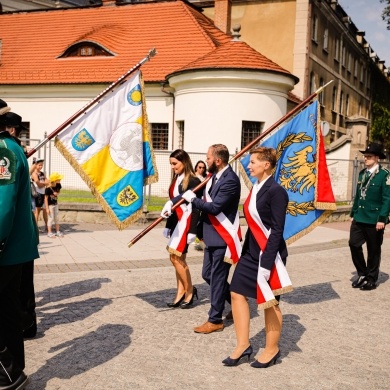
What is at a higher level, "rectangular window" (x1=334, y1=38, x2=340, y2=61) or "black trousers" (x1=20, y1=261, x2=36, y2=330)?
"rectangular window" (x1=334, y1=38, x2=340, y2=61)

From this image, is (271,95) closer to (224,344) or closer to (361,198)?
(361,198)

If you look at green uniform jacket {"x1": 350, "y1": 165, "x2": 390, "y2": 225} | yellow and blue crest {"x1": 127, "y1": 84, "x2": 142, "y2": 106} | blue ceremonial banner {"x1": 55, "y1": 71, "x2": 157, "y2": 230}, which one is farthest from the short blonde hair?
green uniform jacket {"x1": 350, "y1": 165, "x2": 390, "y2": 225}

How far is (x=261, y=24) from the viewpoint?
94.2ft

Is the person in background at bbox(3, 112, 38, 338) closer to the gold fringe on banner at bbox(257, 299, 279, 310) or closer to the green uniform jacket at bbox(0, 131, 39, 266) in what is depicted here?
the green uniform jacket at bbox(0, 131, 39, 266)

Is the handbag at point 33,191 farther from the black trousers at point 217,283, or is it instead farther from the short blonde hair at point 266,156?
the short blonde hair at point 266,156

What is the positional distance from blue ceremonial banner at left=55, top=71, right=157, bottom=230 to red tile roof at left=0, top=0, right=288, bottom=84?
45.2 ft

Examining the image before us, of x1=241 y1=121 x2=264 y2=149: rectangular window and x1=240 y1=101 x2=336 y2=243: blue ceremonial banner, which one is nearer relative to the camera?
x1=240 y1=101 x2=336 y2=243: blue ceremonial banner

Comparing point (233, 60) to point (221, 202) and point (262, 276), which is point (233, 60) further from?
point (262, 276)

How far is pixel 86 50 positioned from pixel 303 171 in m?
19.4

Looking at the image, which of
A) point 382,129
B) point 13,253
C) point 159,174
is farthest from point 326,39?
point 13,253

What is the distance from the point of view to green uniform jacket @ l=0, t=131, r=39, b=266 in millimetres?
3369

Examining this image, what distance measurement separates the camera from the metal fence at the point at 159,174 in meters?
14.4

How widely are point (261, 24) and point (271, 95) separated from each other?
1045 centimetres

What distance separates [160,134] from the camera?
861 inches
